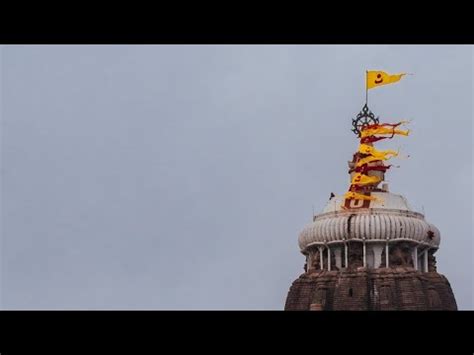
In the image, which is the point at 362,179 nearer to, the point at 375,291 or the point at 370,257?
the point at 370,257

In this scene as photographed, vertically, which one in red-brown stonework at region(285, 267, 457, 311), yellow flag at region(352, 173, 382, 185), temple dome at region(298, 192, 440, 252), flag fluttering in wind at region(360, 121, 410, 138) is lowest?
red-brown stonework at region(285, 267, 457, 311)

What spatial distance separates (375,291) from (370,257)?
6.45 feet

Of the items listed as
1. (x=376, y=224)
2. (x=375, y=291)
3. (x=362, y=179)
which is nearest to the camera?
(x=375, y=291)

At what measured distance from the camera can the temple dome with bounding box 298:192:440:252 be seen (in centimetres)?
4312

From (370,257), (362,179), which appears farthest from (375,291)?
(362,179)

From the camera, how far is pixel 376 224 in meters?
43.3

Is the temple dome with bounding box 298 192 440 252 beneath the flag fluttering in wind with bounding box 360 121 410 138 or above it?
beneath

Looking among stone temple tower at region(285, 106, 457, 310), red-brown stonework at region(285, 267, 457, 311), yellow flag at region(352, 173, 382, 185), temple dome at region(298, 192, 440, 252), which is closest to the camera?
red-brown stonework at region(285, 267, 457, 311)

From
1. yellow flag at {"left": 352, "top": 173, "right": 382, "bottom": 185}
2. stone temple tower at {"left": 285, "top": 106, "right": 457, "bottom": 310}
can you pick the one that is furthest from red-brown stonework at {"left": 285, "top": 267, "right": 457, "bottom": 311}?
yellow flag at {"left": 352, "top": 173, "right": 382, "bottom": 185}

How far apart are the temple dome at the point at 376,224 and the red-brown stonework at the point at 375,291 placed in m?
1.31

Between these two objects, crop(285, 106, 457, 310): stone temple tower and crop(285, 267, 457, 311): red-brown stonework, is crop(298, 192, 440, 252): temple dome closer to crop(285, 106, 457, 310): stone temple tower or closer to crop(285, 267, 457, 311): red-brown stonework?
crop(285, 106, 457, 310): stone temple tower
